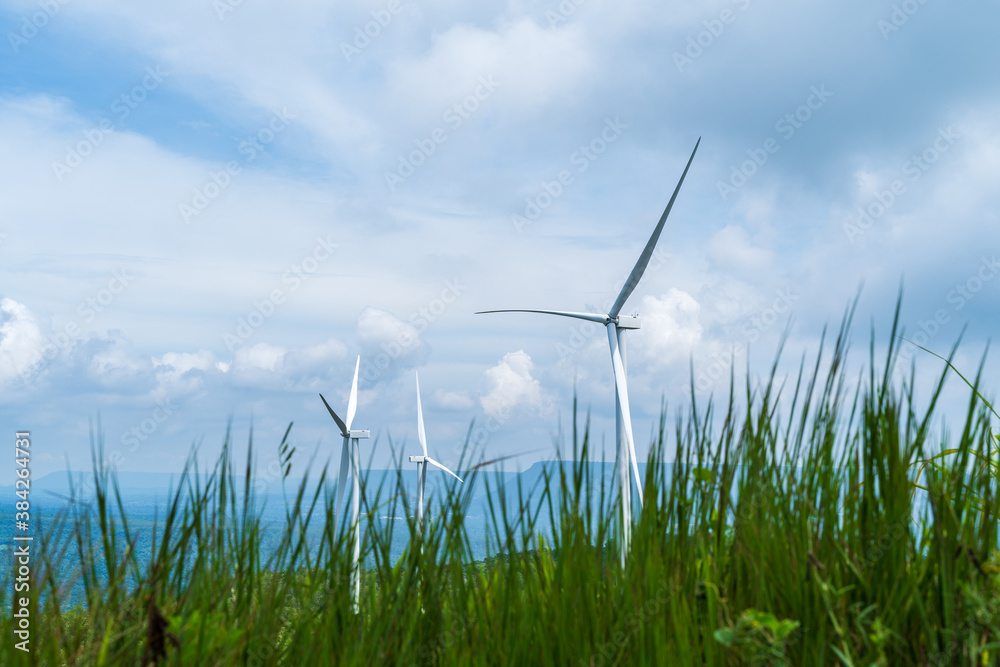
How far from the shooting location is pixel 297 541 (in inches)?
226

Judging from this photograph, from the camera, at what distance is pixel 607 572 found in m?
5.45

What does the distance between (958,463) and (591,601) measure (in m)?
2.75

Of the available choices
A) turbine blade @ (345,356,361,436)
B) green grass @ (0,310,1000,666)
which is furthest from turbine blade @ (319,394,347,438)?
green grass @ (0,310,1000,666)

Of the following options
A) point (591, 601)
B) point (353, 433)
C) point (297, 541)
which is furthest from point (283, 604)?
point (353, 433)

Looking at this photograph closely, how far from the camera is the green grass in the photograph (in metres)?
4.67

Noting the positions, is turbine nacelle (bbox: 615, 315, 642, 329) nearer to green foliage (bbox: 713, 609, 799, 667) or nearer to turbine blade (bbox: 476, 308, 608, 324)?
turbine blade (bbox: 476, 308, 608, 324)

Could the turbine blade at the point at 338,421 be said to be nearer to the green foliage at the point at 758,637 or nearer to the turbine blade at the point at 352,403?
the turbine blade at the point at 352,403

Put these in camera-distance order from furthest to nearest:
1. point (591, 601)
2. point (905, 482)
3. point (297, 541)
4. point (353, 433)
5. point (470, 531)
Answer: point (353, 433) < point (470, 531) < point (297, 541) < point (591, 601) < point (905, 482)

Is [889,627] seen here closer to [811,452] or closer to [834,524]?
[834,524]

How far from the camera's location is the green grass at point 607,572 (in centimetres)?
467

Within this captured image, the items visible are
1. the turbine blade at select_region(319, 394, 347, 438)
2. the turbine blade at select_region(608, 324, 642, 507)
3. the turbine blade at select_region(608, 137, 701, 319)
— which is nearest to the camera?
the turbine blade at select_region(608, 324, 642, 507)

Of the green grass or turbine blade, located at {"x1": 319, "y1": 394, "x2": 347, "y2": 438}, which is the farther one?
turbine blade, located at {"x1": 319, "y1": 394, "x2": 347, "y2": 438}

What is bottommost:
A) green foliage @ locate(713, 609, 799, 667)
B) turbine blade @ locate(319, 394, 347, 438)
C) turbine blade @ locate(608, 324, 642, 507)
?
green foliage @ locate(713, 609, 799, 667)

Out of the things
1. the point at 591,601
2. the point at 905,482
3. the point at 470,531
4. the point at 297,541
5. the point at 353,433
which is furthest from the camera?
the point at 353,433
